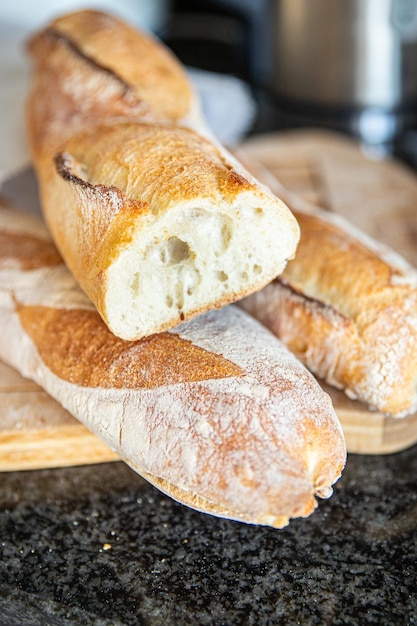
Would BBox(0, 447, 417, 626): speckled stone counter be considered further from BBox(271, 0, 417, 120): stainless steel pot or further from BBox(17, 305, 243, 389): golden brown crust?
BBox(271, 0, 417, 120): stainless steel pot

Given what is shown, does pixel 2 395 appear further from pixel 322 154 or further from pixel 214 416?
pixel 322 154

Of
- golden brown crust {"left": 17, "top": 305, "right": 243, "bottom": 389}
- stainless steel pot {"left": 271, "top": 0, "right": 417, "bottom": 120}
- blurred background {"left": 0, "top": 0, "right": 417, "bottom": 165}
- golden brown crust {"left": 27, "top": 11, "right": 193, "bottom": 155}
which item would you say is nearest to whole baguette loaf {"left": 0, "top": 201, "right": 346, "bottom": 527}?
golden brown crust {"left": 17, "top": 305, "right": 243, "bottom": 389}

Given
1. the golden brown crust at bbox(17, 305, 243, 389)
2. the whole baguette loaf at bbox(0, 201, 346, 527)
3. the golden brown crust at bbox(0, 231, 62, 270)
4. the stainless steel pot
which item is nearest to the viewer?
the whole baguette loaf at bbox(0, 201, 346, 527)

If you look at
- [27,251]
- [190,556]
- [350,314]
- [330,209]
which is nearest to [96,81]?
[27,251]

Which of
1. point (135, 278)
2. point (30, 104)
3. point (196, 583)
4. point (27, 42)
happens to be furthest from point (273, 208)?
Answer: point (27, 42)

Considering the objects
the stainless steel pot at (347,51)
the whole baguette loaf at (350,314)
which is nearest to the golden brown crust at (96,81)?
the whole baguette loaf at (350,314)

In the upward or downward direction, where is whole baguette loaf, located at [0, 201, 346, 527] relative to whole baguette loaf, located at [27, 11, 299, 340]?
downward

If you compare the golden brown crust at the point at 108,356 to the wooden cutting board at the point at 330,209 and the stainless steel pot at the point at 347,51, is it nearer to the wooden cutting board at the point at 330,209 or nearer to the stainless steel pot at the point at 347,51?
the wooden cutting board at the point at 330,209
